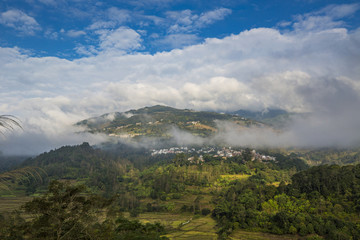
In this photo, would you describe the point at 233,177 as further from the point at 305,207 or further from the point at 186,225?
the point at 305,207

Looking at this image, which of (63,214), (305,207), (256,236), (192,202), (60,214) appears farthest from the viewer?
(192,202)

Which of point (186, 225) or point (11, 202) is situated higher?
point (11, 202)

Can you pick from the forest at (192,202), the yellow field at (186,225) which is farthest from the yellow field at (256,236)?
the yellow field at (186,225)

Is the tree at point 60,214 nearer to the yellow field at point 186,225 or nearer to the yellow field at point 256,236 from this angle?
the yellow field at point 186,225

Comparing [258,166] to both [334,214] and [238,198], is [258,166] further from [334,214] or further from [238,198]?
[334,214]

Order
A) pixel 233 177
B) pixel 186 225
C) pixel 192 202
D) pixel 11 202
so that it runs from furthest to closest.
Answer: pixel 233 177 < pixel 11 202 < pixel 192 202 < pixel 186 225

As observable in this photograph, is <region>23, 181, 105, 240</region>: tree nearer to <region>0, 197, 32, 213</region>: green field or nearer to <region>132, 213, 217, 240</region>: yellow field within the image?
<region>132, 213, 217, 240</region>: yellow field

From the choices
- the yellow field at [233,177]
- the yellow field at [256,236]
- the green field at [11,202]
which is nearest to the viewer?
the yellow field at [256,236]

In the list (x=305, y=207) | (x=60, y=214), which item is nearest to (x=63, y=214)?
(x=60, y=214)

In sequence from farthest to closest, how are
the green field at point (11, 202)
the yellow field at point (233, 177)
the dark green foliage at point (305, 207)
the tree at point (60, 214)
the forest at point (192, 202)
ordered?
the yellow field at point (233, 177)
the green field at point (11, 202)
the dark green foliage at point (305, 207)
the forest at point (192, 202)
the tree at point (60, 214)

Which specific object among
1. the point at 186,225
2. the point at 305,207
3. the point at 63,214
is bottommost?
the point at 186,225

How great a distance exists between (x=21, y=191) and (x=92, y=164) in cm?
4910

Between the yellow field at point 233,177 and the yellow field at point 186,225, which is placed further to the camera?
the yellow field at point 233,177

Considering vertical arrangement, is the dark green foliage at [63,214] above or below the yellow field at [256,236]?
above
